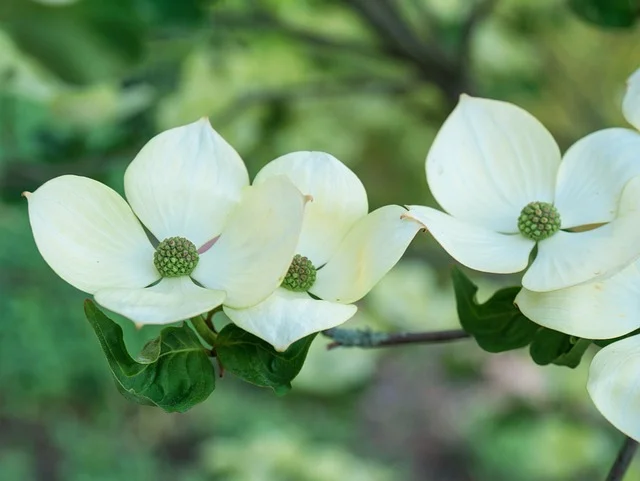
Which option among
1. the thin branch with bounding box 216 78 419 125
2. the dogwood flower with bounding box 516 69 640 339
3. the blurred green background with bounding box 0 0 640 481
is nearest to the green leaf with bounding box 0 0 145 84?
the blurred green background with bounding box 0 0 640 481

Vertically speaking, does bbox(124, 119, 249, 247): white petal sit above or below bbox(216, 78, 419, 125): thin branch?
above

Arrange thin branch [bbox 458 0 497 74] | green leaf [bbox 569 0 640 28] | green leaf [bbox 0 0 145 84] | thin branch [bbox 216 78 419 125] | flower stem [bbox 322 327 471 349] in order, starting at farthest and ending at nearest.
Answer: thin branch [bbox 216 78 419 125]
thin branch [bbox 458 0 497 74]
green leaf [bbox 0 0 145 84]
green leaf [bbox 569 0 640 28]
flower stem [bbox 322 327 471 349]

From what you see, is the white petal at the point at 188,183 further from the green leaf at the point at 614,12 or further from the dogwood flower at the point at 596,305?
the green leaf at the point at 614,12

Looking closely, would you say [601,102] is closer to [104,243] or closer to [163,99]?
[163,99]

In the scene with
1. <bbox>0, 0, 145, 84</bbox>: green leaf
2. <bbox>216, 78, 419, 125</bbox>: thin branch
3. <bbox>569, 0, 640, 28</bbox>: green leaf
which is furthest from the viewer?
<bbox>216, 78, 419, 125</bbox>: thin branch

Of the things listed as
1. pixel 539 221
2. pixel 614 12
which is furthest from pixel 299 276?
pixel 614 12

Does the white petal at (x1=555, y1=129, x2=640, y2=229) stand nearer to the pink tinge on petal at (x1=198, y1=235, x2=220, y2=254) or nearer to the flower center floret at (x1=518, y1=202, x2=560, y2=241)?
the flower center floret at (x1=518, y1=202, x2=560, y2=241)
